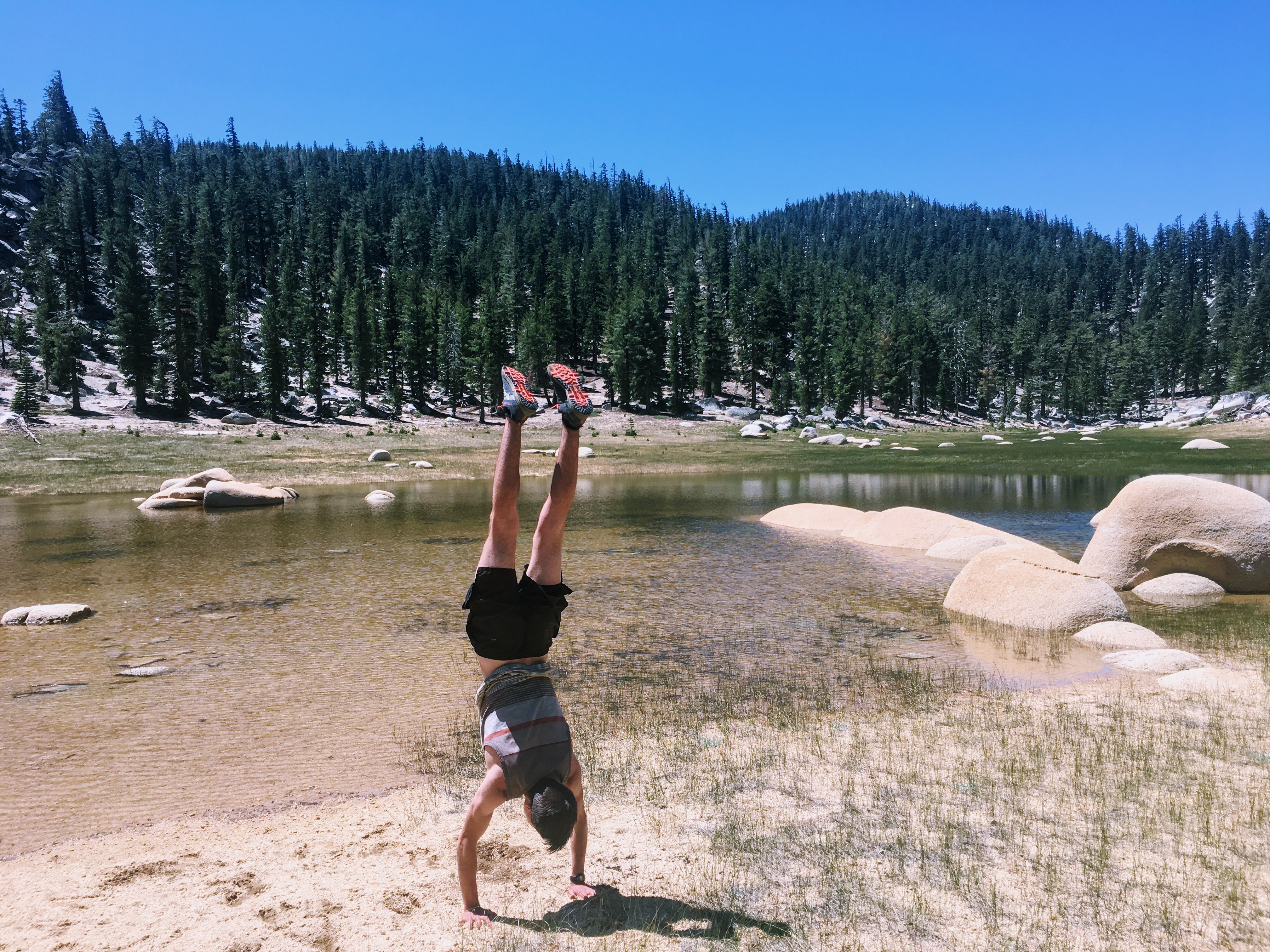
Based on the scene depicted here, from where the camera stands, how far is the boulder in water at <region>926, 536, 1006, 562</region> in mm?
21359

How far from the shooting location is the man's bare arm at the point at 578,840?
5.29 meters

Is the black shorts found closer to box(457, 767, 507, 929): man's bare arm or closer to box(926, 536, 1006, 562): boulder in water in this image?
box(457, 767, 507, 929): man's bare arm

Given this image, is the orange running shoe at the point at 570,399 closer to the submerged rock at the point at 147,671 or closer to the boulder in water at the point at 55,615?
the submerged rock at the point at 147,671

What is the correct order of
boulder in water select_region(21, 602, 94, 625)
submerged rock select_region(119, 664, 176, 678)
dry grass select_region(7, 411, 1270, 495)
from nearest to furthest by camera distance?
submerged rock select_region(119, 664, 176, 678) → boulder in water select_region(21, 602, 94, 625) → dry grass select_region(7, 411, 1270, 495)

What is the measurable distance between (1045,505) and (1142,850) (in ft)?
101

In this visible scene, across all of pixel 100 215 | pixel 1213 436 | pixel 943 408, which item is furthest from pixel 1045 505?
pixel 100 215

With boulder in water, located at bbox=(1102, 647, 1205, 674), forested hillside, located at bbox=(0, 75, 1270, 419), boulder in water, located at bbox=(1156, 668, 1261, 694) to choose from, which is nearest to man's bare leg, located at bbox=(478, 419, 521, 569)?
boulder in water, located at bbox=(1156, 668, 1261, 694)

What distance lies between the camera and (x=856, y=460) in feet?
210

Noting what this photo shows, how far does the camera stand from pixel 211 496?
35.4m

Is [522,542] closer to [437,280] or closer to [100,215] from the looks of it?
[437,280]

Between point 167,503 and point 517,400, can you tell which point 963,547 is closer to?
point 517,400

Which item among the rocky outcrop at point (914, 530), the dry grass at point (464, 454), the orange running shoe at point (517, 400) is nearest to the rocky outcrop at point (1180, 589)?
the rocky outcrop at point (914, 530)

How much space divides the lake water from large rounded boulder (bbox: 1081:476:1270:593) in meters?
1.26

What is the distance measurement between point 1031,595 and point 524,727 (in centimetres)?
1208
